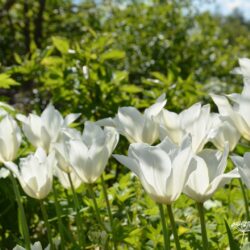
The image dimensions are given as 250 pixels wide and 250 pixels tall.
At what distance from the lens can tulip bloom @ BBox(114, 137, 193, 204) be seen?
86 centimetres

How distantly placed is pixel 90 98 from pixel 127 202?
70 cm

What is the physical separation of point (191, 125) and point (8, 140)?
43 centimetres

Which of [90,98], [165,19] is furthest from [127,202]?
[165,19]

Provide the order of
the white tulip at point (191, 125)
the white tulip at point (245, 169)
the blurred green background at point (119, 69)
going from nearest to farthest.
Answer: the white tulip at point (245, 169)
the white tulip at point (191, 125)
the blurred green background at point (119, 69)

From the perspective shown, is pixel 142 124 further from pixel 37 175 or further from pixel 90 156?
pixel 37 175

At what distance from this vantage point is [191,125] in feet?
3.52

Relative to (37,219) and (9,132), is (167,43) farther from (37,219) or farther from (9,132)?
(9,132)

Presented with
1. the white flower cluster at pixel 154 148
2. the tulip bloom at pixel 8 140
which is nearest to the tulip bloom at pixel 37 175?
the white flower cluster at pixel 154 148

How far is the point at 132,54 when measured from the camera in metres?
4.07

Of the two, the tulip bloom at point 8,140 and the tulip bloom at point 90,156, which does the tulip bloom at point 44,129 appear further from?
the tulip bloom at point 90,156

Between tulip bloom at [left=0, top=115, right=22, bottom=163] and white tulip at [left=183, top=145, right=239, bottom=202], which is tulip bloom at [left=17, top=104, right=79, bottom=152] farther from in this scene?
white tulip at [left=183, top=145, right=239, bottom=202]

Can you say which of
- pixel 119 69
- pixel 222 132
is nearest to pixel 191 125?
pixel 222 132

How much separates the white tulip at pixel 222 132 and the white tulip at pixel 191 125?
1.0 inches

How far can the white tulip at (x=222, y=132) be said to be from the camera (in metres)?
1.12
